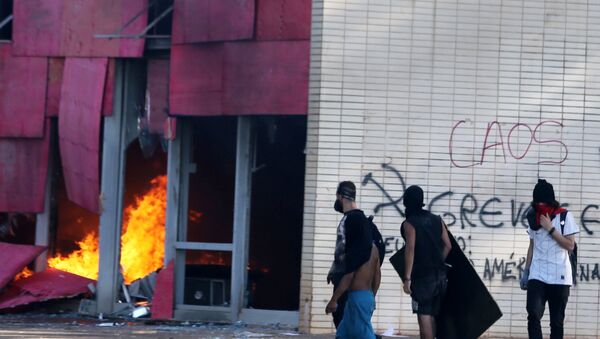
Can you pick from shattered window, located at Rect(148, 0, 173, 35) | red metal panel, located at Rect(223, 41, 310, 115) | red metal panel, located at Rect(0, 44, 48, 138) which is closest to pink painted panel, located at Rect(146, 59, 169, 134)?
shattered window, located at Rect(148, 0, 173, 35)

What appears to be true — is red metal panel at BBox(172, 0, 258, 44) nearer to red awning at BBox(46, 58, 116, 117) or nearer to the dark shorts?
red awning at BBox(46, 58, 116, 117)

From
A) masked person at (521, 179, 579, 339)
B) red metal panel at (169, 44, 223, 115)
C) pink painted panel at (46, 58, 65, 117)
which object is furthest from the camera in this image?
pink painted panel at (46, 58, 65, 117)

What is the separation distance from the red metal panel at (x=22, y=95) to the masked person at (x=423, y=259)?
613cm

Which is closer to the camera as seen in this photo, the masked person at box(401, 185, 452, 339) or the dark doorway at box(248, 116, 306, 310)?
the masked person at box(401, 185, 452, 339)

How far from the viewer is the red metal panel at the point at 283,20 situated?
41.8 ft

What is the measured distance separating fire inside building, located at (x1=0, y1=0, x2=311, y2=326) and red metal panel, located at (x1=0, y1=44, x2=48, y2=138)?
1cm

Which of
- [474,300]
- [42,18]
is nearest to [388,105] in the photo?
[474,300]

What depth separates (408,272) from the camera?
937 cm

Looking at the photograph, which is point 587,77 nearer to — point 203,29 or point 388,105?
point 388,105

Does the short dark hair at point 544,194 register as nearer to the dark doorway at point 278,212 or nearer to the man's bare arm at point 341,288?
the man's bare arm at point 341,288

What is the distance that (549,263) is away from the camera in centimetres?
995

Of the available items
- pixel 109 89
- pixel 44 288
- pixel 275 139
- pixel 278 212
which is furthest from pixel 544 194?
pixel 44 288

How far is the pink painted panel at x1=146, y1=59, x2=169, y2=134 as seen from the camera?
1366 cm

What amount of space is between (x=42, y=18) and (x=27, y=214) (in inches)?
97.2
